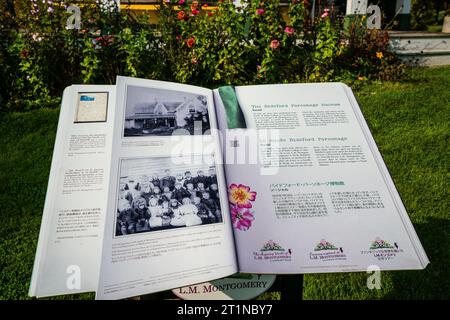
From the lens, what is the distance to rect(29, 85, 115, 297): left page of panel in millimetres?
974

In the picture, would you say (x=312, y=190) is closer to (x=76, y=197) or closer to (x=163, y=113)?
(x=163, y=113)

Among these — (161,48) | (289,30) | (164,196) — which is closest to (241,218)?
(164,196)

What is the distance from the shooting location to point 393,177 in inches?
114

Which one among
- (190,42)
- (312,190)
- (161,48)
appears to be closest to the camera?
(312,190)

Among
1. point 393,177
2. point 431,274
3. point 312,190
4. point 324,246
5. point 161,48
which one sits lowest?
point 431,274

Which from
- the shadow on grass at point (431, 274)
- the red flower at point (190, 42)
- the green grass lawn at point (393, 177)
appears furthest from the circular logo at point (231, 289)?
the red flower at point (190, 42)

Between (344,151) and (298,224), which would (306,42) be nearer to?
(344,151)

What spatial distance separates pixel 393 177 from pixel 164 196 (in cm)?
Answer: 239

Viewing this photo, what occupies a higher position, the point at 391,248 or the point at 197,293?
the point at 391,248

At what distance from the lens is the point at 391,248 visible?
3.29 ft

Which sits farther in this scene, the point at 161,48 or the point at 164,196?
the point at 161,48

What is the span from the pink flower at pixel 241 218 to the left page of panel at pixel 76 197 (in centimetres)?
39

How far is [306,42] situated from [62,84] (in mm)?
3038
